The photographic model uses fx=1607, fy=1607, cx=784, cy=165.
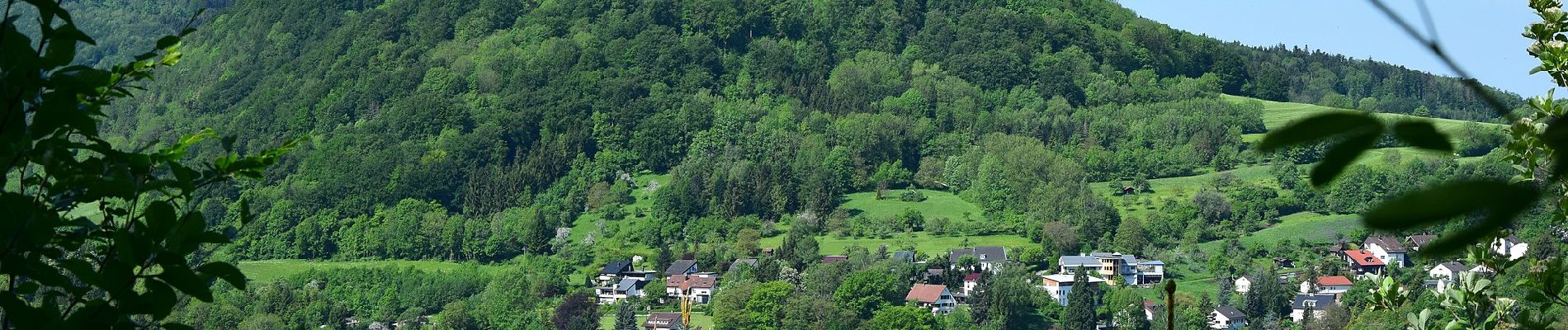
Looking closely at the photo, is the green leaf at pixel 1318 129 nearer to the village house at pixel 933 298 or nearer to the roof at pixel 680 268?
the village house at pixel 933 298

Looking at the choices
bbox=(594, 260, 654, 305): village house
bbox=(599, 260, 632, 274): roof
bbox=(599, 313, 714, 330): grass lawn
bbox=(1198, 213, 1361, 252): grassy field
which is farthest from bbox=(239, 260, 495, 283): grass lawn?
bbox=(1198, 213, 1361, 252): grassy field

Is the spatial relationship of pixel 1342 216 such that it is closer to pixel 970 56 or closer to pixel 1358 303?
pixel 1358 303

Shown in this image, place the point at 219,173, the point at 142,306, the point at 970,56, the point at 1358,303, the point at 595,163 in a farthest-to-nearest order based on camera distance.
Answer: the point at 970,56
the point at 595,163
the point at 1358,303
the point at 219,173
the point at 142,306

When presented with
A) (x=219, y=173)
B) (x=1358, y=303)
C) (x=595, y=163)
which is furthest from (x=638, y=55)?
(x=219, y=173)

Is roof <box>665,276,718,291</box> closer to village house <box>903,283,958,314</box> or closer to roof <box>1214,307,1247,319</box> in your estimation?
village house <box>903,283,958,314</box>

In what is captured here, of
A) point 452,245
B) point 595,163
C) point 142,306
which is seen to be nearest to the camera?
point 142,306
